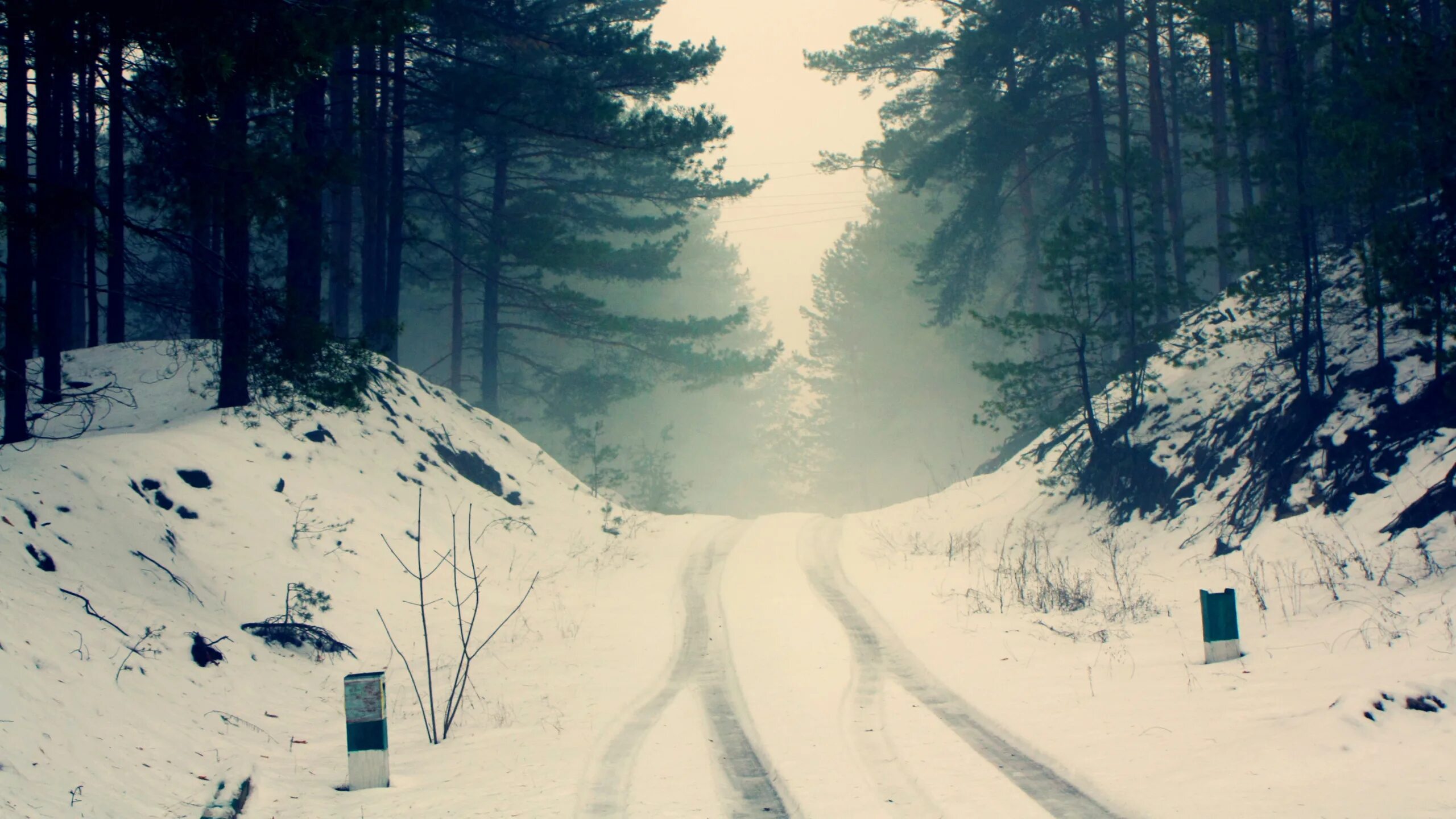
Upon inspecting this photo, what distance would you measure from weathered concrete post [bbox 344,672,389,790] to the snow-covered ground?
23 cm

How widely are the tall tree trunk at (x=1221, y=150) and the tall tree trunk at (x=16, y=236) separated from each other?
558 inches

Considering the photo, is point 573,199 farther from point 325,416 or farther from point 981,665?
point 981,665

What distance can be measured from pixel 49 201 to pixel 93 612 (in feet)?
11.9

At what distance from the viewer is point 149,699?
6691 millimetres

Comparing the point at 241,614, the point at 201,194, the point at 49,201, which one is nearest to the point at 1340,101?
the point at 201,194

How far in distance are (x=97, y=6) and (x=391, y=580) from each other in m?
6.90

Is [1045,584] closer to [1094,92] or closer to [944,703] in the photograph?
[944,703]

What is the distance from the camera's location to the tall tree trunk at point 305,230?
1009 cm

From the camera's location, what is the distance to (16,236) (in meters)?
8.24

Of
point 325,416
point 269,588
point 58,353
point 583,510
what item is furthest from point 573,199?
point 269,588

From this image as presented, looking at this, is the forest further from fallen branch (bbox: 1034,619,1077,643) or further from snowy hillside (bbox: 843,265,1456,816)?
fallen branch (bbox: 1034,619,1077,643)

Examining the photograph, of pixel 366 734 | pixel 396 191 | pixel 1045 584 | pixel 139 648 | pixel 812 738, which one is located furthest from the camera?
pixel 396 191

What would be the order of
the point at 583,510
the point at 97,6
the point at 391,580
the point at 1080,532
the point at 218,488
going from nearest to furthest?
the point at 97,6 → the point at 218,488 → the point at 391,580 → the point at 1080,532 → the point at 583,510

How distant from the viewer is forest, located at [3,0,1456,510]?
9.59 meters
